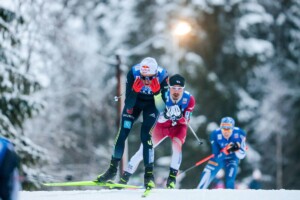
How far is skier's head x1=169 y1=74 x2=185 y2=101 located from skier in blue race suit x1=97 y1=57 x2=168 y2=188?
65 cm

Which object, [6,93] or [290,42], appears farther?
[290,42]

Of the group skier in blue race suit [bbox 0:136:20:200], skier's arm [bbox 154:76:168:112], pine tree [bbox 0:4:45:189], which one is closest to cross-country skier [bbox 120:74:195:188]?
skier's arm [bbox 154:76:168:112]

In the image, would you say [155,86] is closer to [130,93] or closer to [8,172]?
[130,93]

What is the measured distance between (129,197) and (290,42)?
34.6m

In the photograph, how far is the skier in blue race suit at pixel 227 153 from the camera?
14.2 metres

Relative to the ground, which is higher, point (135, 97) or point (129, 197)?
point (135, 97)

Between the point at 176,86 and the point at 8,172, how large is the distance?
19.4 ft

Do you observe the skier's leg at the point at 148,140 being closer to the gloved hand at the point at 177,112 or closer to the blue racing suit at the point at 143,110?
the blue racing suit at the point at 143,110

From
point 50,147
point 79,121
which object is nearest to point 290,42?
point 79,121

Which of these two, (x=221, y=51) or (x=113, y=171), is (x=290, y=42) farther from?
(x=113, y=171)

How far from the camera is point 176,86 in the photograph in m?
11.7

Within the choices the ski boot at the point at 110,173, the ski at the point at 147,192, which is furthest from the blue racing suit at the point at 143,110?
the ski at the point at 147,192

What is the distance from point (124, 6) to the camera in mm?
43406

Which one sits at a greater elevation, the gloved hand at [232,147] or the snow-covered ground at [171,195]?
the gloved hand at [232,147]
